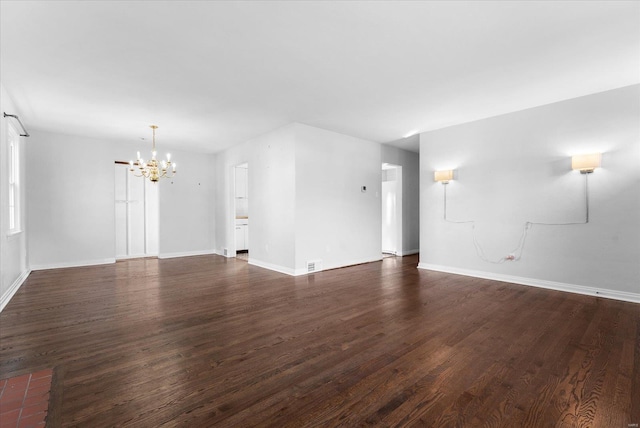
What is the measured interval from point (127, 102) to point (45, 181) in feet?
11.0

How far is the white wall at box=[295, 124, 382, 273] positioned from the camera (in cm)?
536

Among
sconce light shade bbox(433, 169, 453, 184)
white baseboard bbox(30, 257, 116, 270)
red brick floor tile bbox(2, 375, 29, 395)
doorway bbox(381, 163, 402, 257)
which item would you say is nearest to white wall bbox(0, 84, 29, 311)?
white baseboard bbox(30, 257, 116, 270)

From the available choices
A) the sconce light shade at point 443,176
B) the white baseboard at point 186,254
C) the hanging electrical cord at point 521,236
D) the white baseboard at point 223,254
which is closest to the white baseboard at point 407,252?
the hanging electrical cord at point 521,236

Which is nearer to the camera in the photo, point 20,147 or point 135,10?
point 135,10

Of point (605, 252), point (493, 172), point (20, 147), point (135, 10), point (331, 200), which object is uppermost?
point (135, 10)

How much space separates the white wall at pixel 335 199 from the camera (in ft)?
17.6

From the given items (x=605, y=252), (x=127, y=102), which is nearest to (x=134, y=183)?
(x=127, y=102)

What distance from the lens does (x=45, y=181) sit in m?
5.89

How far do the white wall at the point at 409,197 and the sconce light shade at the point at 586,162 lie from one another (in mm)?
3725

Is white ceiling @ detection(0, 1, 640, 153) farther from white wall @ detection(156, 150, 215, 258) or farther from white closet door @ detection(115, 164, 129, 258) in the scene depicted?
white wall @ detection(156, 150, 215, 258)

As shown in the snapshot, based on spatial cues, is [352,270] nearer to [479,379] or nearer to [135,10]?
[479,379]

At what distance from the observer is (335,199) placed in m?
5.91

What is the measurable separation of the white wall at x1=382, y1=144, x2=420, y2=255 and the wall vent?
2.84 metres

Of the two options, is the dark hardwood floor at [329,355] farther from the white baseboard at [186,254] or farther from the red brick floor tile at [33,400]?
the white baseboard at [186,254]
